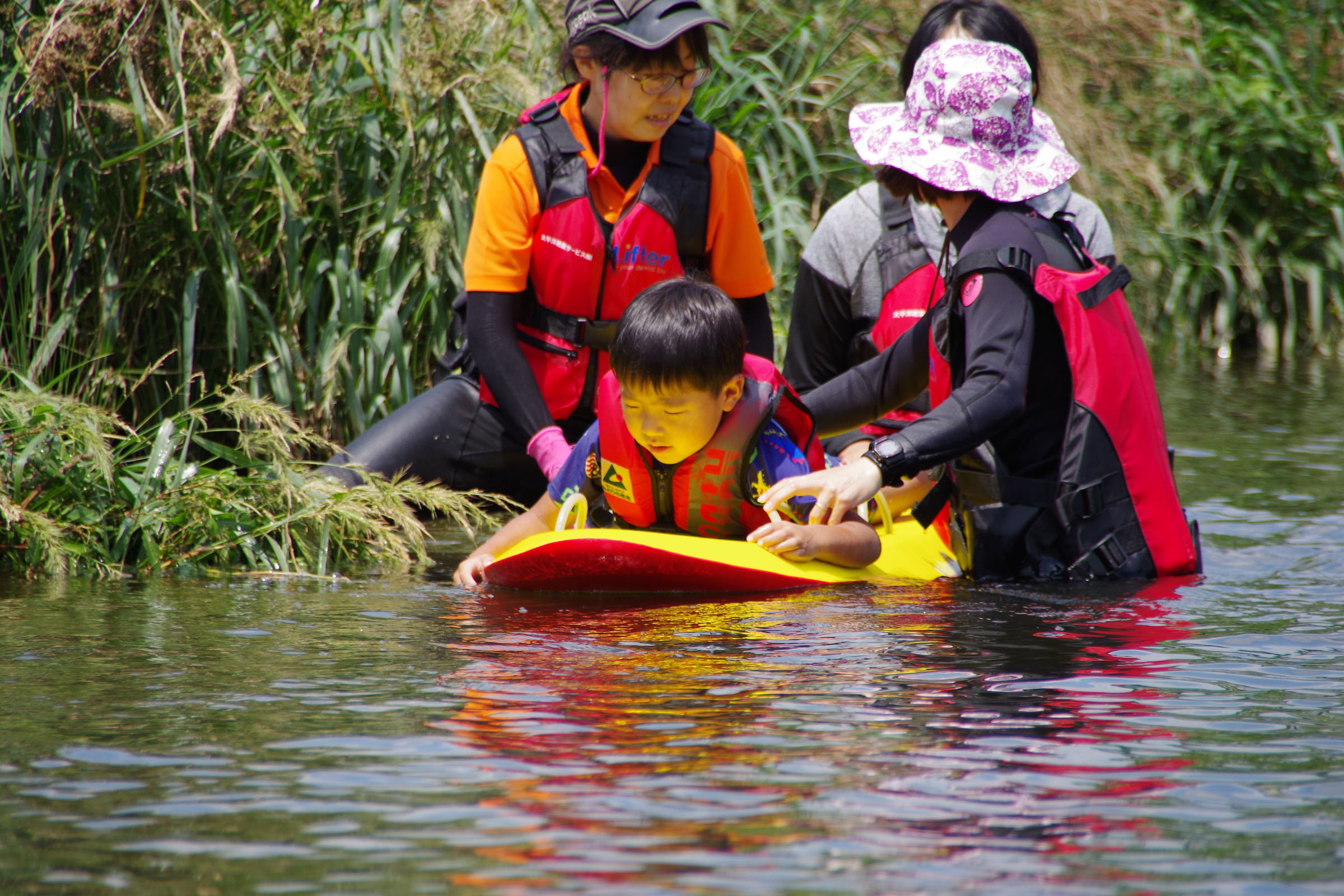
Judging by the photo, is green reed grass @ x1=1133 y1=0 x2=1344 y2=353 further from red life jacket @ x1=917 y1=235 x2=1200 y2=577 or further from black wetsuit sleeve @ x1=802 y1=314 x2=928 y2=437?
red life jacket @ x1=917 y1=235 x2=1200 y2=577

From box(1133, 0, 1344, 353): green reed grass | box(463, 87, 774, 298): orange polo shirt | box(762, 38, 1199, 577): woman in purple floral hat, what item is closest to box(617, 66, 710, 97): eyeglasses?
box(463, 87, 774, 298): orange polo shirt

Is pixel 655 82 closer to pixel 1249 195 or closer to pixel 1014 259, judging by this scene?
pixel 1014 259

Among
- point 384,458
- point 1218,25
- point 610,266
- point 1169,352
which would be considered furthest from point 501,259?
point 1218,25

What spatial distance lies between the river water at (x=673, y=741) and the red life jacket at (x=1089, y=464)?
0.12m

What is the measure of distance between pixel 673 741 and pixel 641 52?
2.29 metres

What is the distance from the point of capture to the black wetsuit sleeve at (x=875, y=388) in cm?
383

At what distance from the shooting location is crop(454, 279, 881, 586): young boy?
3469 mm

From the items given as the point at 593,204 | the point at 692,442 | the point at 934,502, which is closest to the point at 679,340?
the point at 692,442

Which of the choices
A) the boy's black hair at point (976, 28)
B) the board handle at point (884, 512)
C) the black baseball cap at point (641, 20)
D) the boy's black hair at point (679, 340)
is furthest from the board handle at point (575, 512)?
the boy's black hair at point (976, 28)

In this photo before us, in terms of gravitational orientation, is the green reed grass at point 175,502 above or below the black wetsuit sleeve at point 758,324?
below

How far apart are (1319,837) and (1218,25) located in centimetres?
907

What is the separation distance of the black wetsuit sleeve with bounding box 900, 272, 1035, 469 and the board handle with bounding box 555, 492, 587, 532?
2.97ft

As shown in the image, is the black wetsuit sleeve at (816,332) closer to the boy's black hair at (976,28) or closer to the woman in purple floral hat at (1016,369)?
the boy's black hair at (976,28)

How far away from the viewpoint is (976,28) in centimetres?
412
